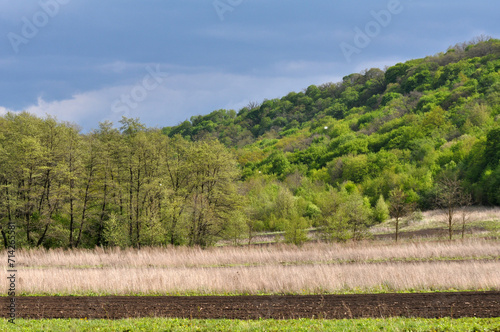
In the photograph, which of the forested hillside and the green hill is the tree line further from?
the green hill

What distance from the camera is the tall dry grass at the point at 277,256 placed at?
81.0ft

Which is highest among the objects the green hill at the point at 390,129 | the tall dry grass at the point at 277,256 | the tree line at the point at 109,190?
the green hill at the point at 390,129

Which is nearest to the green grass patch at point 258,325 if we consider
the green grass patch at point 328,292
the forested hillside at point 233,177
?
the green grass patch at point 328,292

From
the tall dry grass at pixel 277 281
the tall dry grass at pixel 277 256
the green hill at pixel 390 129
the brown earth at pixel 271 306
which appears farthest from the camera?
the green hill at pixel 390 129

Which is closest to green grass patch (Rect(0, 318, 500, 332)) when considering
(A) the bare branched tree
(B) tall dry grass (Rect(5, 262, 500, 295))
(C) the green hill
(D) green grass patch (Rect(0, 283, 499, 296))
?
(D) green grass patch (Rect(0, 283, 499, 296))

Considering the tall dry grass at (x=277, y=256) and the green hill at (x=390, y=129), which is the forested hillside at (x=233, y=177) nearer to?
the green hill at (x=390, y=129)

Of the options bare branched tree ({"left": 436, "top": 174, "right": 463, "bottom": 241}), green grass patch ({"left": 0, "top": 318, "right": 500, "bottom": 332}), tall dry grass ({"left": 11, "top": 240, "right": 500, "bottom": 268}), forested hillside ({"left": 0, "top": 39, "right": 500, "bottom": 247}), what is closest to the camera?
green grass patch ({"left": 0, "top": 318, "right": 500, "bottom": 332})

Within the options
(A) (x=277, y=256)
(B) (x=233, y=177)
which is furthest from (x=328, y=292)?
(B) (x=233, y=177)

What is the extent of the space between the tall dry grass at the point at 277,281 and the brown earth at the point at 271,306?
141cm

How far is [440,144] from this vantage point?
263 ft

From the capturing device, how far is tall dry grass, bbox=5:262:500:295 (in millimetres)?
15594

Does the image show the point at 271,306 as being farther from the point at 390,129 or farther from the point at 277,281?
the point at 390,129

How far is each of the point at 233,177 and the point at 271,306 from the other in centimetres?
2475

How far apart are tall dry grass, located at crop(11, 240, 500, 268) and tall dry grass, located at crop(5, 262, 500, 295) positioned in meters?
6.80
